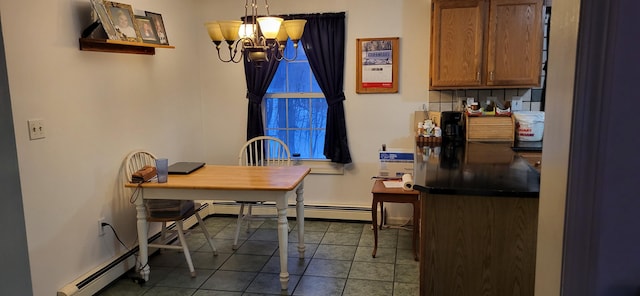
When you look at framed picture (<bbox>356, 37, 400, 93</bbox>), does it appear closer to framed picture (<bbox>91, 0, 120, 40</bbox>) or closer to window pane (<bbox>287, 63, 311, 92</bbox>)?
window pane (<bbox>287, 63, 311, 92</bbox>)

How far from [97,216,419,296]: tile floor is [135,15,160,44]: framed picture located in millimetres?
1709

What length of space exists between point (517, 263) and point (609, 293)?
1530 mm

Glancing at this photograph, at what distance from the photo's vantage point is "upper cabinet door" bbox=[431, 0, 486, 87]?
367 centimetres

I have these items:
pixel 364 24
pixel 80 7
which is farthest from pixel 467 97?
pixel 80 7

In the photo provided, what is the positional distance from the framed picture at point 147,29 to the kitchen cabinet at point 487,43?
223 centimetres

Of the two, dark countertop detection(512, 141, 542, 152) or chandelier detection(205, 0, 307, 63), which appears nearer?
chandelier detection(205, 0, 307, 63)

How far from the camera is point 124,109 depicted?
335cm

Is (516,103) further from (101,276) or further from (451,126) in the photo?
(101,276)

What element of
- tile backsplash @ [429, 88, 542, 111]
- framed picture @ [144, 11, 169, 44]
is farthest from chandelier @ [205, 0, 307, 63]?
tile backsplash @ [429, 88, 542, 111]

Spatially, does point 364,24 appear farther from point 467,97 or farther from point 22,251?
point 22,251

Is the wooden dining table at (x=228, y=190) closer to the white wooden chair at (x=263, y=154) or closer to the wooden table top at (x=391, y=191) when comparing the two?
the wooden table top at (x=391, y=191)

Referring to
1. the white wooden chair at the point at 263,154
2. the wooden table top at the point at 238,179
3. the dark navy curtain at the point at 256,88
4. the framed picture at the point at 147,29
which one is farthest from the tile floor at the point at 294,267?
the framed picture at the point at 147,29

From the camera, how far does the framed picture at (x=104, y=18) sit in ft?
9.34

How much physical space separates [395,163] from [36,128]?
2692 millimetres
